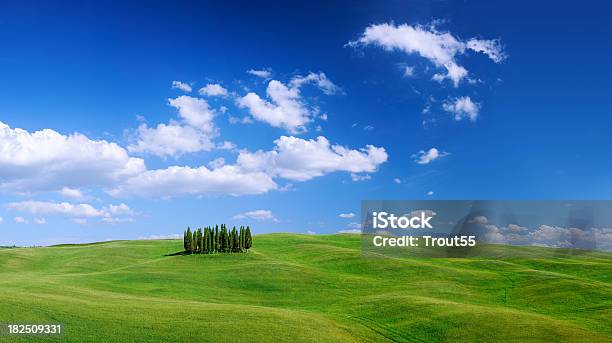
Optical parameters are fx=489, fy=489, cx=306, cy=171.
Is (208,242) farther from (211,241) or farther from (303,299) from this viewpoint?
(303,299)

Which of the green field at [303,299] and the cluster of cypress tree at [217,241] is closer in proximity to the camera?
the green field at [303,299]

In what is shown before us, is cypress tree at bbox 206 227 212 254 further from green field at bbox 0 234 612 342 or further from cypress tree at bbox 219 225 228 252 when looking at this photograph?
green field at bbox 0 234 612 342

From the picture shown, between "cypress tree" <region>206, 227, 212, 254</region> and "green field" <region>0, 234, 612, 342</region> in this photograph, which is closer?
"green field" <region>0, 234, 612, 342</region>

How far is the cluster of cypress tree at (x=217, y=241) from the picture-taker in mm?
107250

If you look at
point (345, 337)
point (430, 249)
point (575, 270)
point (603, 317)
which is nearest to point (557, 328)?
point (603, 317)

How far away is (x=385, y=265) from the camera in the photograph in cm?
8938

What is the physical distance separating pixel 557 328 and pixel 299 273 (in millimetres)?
42528

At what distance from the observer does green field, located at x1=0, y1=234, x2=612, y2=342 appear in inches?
1603

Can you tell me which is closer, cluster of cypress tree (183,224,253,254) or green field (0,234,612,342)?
green field (0,234,612,342)

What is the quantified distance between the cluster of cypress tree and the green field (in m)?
7.82

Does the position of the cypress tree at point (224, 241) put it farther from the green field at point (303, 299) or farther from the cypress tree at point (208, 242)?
the green field at point (303, 299)

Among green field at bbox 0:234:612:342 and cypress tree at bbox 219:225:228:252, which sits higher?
cypress tree at bbox 219:225:228:252

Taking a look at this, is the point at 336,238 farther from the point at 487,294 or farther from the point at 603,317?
the point at 603,317

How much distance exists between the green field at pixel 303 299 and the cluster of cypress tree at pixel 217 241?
7.82 metres
